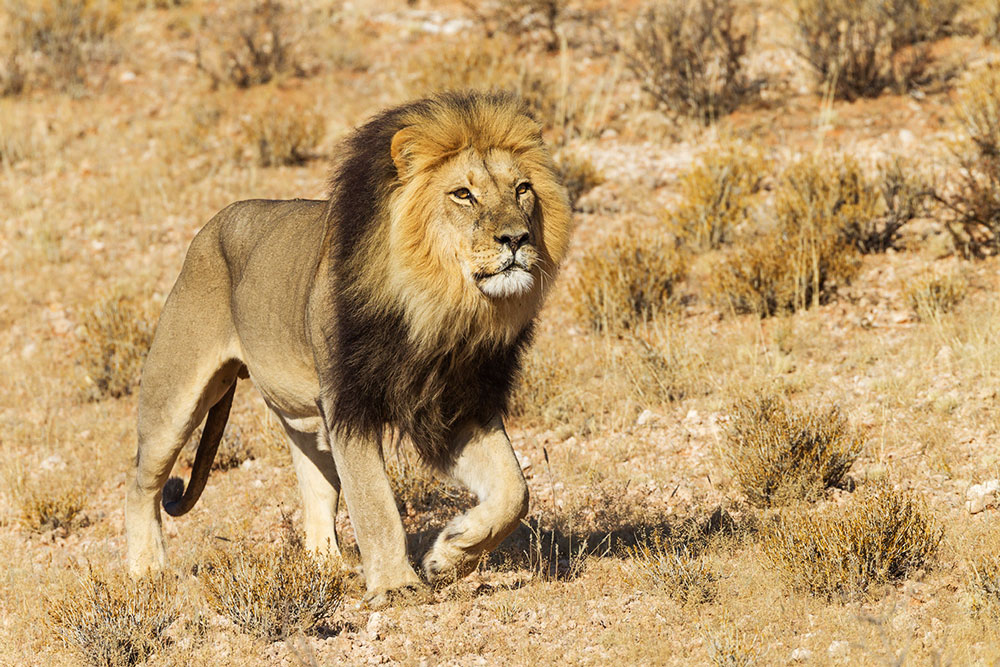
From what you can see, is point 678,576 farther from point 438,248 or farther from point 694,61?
point 694,61

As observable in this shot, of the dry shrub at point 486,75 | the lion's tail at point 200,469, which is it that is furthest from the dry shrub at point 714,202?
the lion's tail at point 200,469

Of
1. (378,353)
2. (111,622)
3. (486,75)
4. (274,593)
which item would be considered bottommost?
(111,622)

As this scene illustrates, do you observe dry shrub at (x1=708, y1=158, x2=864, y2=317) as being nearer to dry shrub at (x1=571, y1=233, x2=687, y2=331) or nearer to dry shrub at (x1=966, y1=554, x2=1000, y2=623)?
dry shrub at (x1=571, y1=233, x2=687, y2=331)

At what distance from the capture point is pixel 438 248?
4.64 m

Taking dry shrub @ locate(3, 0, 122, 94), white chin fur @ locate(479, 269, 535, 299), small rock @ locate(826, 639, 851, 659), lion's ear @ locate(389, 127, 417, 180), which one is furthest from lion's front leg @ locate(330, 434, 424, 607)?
dry shrub @ locate(3, 0, 122, 94)

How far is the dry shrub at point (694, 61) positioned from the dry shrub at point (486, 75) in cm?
105

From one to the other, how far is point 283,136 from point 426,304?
896cm

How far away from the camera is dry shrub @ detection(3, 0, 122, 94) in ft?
50.6

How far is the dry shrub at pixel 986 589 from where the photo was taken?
445cm

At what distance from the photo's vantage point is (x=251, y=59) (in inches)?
600

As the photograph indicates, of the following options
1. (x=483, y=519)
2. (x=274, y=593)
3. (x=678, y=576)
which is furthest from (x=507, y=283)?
(x=274, y=593)

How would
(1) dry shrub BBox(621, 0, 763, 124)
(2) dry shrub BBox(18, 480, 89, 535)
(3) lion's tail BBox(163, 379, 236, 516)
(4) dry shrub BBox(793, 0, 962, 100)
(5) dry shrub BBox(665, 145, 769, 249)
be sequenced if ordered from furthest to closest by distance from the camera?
(1) dry shrub BBox(621, 0, 763, 124), (4) dry shrub BBox(793, 0, 962, 100), (5) dry shrub BBox(665, 145, 769, 249), (2) dry shrub BBox(18, 480, 89, 535), (3) lion's tail BBox(163, 379, 236, 516)

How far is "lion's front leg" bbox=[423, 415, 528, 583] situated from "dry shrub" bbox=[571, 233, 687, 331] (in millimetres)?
4123

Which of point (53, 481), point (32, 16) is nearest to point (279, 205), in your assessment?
point (53, 481)
